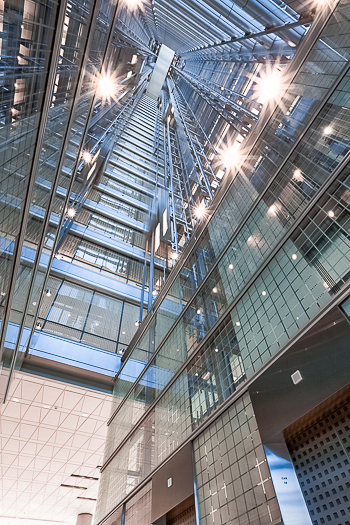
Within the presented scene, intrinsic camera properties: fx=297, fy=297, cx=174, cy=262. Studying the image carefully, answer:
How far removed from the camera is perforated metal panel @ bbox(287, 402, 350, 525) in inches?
151

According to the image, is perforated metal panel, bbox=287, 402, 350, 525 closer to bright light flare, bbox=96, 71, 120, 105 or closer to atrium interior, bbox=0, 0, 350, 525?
atrium interior, bbox=0, 0, 350, 525

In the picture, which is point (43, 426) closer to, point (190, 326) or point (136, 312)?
point (136, 312)

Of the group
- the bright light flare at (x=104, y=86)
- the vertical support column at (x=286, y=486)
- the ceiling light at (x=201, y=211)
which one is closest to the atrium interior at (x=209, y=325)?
the vertical support column at (x=286, y=486)

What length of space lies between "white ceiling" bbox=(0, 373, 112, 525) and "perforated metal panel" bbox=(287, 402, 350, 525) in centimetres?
943

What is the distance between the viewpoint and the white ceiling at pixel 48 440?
11.8 meters

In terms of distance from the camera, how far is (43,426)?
502 inches

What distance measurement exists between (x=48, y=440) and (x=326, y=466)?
13.1 metres

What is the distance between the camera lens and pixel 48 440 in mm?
13383

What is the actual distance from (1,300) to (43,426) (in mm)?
10906

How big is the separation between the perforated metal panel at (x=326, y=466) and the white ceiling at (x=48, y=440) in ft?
31.0

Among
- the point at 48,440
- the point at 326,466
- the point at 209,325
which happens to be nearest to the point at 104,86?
the point at 209,325

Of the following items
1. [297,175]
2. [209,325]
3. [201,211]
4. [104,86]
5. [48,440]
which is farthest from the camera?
[104,86]

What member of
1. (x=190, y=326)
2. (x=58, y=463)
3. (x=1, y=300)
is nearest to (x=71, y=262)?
(x=58, y=463)

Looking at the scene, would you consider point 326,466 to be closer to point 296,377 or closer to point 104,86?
point 296,377
